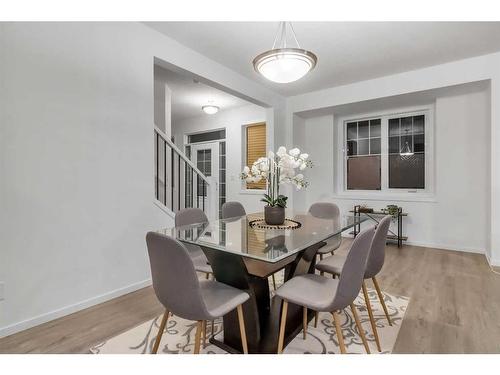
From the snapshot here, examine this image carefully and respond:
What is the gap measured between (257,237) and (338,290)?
61 cm

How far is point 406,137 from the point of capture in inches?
185

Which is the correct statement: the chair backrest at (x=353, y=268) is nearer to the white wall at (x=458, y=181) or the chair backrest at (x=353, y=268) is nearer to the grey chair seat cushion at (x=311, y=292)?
the grey chair seat cushion at (x=311, y=292)

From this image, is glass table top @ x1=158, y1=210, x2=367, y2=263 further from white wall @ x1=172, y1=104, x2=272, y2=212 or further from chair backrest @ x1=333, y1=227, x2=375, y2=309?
white wall @ x1=172, y1=104, x2=272, y2=212

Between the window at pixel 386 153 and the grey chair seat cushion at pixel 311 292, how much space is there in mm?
3694

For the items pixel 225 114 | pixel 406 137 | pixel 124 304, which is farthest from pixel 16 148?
pixel 406 137

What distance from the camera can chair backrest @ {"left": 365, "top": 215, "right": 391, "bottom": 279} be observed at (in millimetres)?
1794

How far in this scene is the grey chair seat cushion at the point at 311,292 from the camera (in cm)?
147

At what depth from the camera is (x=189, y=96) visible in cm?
518

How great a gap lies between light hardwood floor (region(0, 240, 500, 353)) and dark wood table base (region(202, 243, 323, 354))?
0.74 meters

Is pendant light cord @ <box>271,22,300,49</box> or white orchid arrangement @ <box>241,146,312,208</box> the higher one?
pendant light cord @ <box>271,22,300,49</box>

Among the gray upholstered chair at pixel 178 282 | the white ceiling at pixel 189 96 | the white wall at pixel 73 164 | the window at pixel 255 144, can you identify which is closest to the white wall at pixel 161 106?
the white ceiling at pixel 189 96

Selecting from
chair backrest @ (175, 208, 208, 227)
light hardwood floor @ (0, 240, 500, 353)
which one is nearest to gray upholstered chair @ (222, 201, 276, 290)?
chair backrest @ (175, 208, 208, 227)

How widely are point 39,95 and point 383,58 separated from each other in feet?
12.1

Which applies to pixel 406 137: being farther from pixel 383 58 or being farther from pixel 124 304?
pixel 124 304
